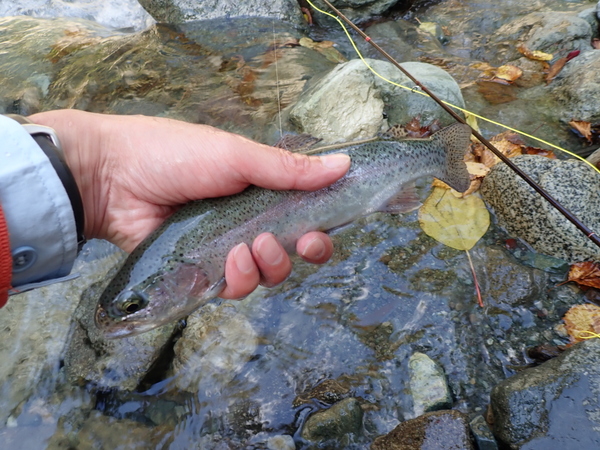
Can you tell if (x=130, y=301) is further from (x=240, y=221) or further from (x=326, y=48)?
(x=326, y=48)

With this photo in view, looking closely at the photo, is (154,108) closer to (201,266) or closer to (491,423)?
(201,266)

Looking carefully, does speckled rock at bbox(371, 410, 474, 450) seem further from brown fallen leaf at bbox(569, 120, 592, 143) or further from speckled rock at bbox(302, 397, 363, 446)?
brown fallen leaf at bbox(569, 120, 592, 143)

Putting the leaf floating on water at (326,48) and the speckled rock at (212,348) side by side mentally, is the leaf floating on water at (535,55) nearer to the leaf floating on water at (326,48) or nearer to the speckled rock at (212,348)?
the leaf floating on water at (326,48)

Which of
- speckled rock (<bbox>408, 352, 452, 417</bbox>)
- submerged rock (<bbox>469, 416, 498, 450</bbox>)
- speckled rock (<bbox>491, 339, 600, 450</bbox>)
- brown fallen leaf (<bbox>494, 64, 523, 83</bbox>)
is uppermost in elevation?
brown fallen leaf (<bbox>494, 64, 523, 83</bbox>)

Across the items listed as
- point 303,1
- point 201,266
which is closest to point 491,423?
point 201,266

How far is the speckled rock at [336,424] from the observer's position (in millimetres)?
3305

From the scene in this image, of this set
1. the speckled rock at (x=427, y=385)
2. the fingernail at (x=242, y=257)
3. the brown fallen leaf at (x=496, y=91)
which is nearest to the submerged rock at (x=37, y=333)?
the fingernail at (x=242, y=257)

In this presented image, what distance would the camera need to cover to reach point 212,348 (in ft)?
13.2

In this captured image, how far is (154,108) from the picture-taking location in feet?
22.5

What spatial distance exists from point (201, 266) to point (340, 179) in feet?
3.54

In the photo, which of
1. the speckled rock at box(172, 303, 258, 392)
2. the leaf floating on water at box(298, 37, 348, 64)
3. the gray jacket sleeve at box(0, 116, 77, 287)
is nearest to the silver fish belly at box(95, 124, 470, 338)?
the gray jacket sleeve at box(0, 116, 77, 287)

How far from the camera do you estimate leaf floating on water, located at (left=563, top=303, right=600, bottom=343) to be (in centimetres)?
380

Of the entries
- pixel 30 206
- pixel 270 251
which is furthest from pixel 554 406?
pixel 30 206

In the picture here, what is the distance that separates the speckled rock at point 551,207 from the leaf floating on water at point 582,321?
1.72 feet
